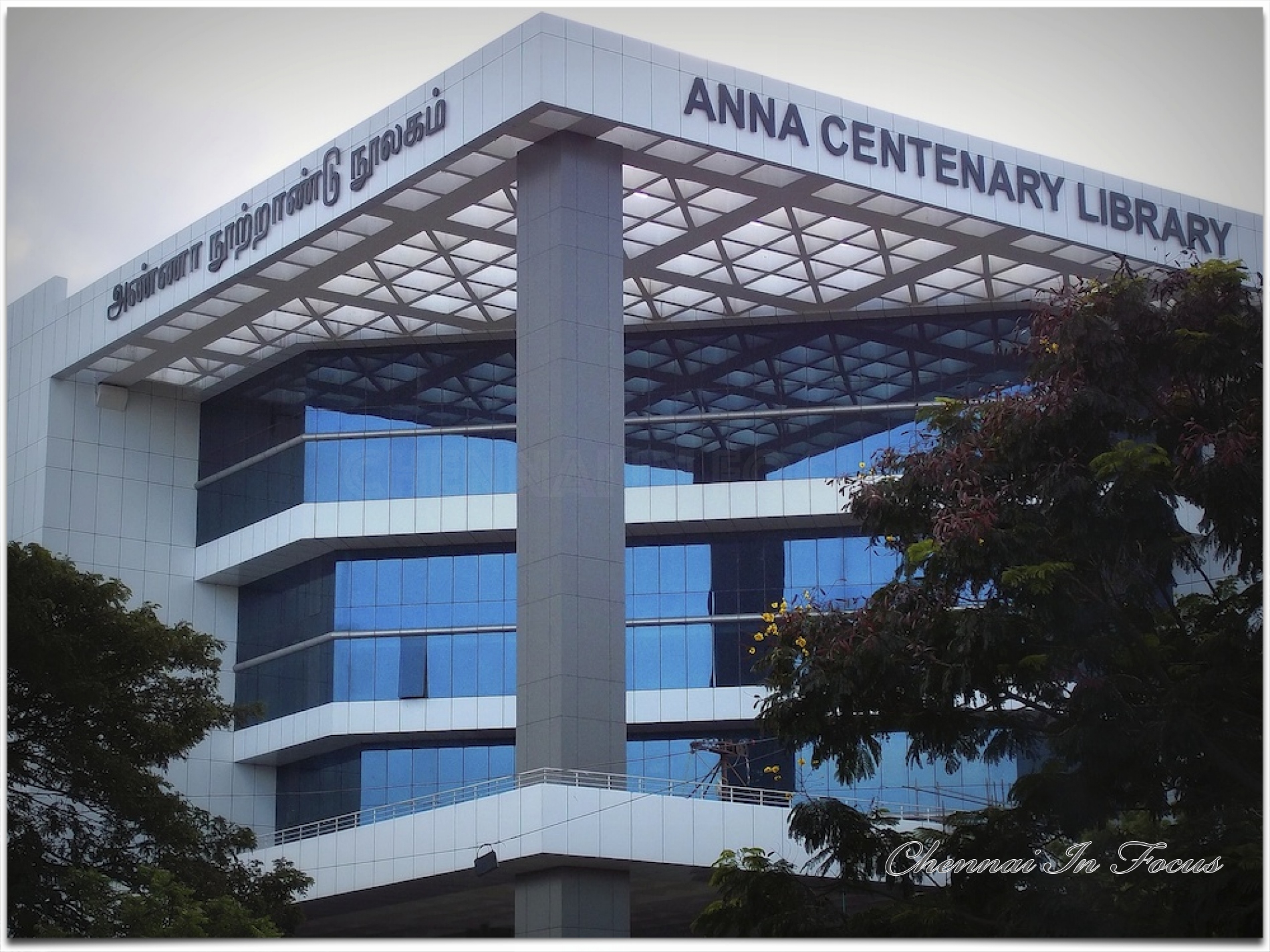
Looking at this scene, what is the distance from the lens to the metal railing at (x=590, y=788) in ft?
104

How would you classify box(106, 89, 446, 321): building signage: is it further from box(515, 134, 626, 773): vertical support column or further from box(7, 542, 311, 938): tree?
box(7, 542, 311, 938): tree

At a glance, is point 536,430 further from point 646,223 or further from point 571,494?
point 646,223

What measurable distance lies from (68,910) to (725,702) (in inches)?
747

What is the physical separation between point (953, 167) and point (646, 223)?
254 inches

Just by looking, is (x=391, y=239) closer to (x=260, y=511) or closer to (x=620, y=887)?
Answer: (x=260, y=511)

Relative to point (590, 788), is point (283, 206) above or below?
above

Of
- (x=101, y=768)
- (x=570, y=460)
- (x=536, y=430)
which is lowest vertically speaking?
(x=101, y=768)

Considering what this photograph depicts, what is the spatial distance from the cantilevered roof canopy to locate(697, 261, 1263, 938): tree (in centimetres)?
1356

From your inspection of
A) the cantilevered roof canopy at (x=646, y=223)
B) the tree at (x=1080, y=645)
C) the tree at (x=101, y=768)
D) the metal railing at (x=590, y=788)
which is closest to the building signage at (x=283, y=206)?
the cantilevered roof canopy at (x=646, y=223)

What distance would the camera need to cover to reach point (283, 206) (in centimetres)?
3866

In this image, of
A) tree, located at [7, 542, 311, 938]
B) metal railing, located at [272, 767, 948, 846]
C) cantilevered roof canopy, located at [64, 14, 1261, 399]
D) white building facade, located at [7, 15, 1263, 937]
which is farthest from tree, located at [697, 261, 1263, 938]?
cantilevered roof canopy, located at [64, 14, 1261, 399]

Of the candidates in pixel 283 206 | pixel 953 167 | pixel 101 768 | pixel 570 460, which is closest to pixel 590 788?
pixel 570 460

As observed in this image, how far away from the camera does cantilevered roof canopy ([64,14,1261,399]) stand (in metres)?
33.9

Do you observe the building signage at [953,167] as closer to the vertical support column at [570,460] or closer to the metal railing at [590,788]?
the vertical support column at [570,460]
